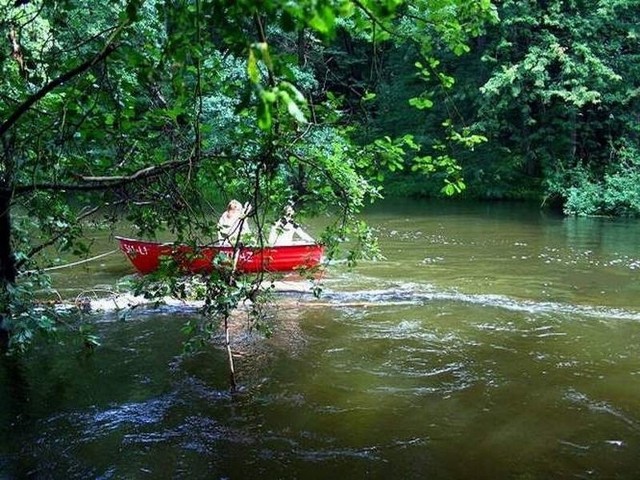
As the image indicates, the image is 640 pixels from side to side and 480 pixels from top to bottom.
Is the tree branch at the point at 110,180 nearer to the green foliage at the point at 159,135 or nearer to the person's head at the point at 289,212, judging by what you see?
the green foliage at the point at 159,135

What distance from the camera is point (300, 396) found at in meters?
6.04

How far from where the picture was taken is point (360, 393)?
20.0ft

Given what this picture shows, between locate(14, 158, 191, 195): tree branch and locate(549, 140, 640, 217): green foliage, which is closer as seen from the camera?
locate(14, 158, 191, 195): tree branch

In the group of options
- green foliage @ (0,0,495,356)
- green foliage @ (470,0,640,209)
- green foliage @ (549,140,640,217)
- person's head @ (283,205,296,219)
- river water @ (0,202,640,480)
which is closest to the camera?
green foliage @ (0,0,495,356)

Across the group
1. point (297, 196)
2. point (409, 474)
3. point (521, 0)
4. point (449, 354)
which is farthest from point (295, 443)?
point (521, 0)

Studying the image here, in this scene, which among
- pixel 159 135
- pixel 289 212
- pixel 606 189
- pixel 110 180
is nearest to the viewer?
pixel 110 180

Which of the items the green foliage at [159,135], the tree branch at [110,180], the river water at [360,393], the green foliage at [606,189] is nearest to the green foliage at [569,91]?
the green foliage at [606,189]

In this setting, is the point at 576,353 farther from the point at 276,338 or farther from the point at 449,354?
the point at 276,338

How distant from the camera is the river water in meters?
4.82

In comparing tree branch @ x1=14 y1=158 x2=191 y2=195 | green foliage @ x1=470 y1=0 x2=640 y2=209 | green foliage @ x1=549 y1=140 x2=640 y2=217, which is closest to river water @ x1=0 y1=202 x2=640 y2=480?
tree branch @ x1=14 y1=158 x2=191 y2=195

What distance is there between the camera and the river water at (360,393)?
4816 mm

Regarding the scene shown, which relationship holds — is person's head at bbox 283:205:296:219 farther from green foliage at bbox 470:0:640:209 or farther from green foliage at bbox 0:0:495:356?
green foliage at bbox 470:0:640:209

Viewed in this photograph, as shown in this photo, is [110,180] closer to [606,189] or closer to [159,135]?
[159,135]

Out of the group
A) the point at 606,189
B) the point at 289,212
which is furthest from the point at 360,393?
the point at 606,189
